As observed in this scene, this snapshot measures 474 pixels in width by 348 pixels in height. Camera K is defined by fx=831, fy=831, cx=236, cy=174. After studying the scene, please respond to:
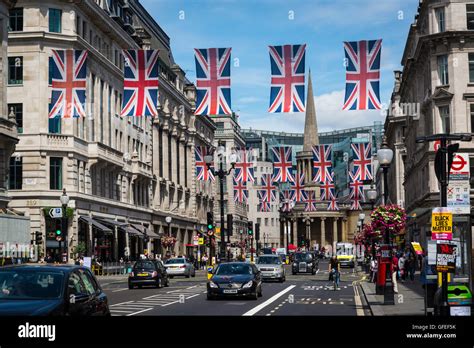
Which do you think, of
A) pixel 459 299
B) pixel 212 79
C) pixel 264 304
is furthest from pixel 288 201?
pixel 459 299

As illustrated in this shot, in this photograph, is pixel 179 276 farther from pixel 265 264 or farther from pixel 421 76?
pixel 421 76

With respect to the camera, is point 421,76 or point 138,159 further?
point 138,159

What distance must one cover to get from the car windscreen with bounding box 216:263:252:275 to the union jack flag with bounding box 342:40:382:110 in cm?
732

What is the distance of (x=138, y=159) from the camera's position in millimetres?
81000

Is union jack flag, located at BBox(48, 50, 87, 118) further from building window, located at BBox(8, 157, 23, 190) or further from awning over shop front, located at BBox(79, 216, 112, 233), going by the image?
awning over shop front, located at BBox(79, 216, 112, 233)

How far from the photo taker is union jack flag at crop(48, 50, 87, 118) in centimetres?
3978

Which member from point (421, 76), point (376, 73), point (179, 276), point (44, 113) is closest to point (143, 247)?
point (179, 276)

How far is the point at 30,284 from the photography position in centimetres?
1203

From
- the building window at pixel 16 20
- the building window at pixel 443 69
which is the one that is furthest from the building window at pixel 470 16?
the building window at pixel 16 20

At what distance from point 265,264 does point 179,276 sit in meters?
15.1

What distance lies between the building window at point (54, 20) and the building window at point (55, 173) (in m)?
9.59

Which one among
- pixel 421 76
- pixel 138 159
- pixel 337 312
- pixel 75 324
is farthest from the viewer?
pixel 138 159

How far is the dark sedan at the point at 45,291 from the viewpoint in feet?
37.1

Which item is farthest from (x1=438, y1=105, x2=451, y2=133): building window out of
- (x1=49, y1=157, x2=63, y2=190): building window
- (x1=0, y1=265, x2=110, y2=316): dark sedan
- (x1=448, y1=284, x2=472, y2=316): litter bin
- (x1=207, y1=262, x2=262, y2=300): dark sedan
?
(x1=0, y1=265, x2=110, y2=316): dark sedan
